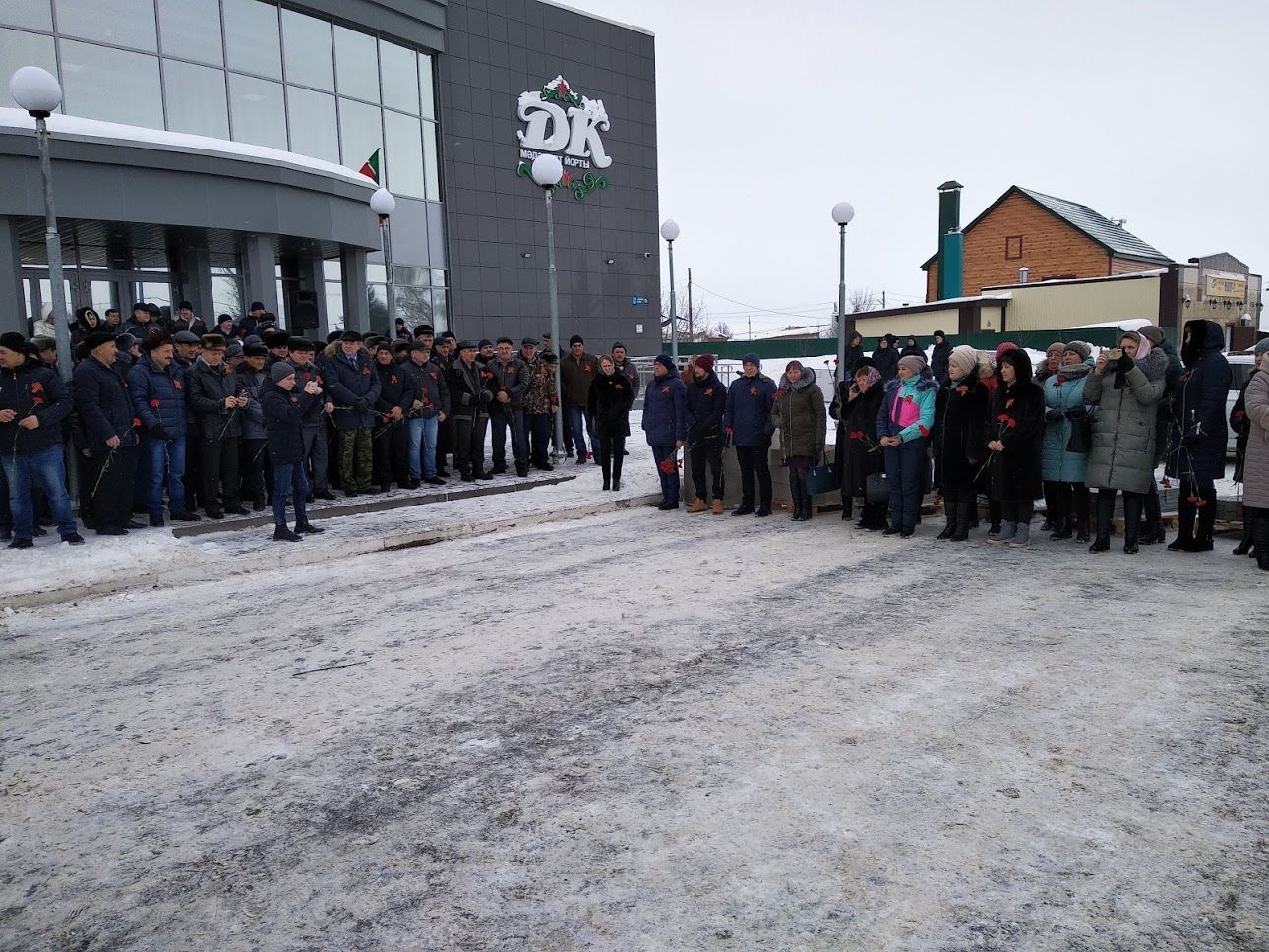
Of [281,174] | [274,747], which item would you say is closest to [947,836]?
[274,747]

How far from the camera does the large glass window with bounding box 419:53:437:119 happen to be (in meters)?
27.2

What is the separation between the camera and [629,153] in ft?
109

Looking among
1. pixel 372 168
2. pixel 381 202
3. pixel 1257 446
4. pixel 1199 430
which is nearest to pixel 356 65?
pixel 372 168

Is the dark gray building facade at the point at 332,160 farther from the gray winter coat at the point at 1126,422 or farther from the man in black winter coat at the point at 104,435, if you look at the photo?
the gray winter coat at the point at 1126,422

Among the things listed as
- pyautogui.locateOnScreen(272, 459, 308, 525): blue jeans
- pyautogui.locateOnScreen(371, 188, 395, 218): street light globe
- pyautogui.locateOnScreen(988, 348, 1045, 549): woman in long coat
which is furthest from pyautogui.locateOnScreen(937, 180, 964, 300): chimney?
pyautogui.locateOnScreen(272, 459, 308, 525): blue jeans

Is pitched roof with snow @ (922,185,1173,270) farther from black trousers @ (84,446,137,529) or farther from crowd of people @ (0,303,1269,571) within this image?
black trousers @ (84,446,137,529)

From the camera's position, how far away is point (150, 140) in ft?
50.5

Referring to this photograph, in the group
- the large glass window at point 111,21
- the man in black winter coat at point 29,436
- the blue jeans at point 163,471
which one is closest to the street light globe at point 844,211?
the blue jeans at point 163,471

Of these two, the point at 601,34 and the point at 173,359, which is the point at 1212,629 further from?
the point at 601,34

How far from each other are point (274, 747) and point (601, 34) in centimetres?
3225

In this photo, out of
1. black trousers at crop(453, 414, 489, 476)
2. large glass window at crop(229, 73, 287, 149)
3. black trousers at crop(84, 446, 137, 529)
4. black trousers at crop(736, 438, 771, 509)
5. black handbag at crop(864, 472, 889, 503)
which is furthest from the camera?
large glass window at crop(229, 73, 287, 149)

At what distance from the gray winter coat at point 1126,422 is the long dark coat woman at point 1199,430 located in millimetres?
214

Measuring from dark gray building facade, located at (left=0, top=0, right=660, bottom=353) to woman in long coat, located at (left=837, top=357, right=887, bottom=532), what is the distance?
11.6 meters

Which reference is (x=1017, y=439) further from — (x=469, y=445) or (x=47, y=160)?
(x=47, y=160)
